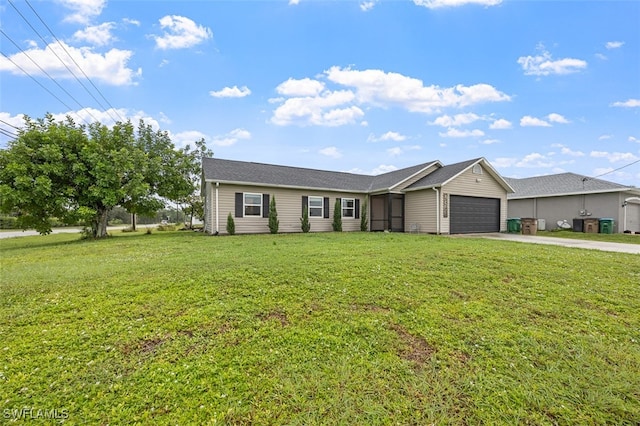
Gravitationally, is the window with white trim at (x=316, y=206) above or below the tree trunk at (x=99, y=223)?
above

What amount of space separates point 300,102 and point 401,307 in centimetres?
1823

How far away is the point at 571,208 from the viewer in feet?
59.9

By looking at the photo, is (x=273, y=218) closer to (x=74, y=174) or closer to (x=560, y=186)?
(x=74, y=174)

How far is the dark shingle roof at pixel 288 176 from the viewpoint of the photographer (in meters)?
14.6

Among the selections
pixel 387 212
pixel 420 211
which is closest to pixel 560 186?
pixel 420 211

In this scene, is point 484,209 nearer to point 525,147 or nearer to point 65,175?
point 525,147

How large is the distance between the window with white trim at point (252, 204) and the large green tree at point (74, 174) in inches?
195

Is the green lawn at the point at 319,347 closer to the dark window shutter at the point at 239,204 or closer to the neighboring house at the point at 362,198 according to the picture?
the dark window shutter at the point at 239,204

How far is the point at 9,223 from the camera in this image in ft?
94.9

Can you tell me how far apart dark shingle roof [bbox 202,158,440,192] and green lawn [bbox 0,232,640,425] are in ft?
32.1

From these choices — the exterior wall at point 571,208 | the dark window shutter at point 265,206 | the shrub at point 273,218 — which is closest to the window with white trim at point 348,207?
the shrub at point 273,218

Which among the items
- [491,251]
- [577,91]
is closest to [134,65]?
[491,251]

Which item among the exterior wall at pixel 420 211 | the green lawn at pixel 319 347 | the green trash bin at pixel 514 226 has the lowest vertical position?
the green lawn at pixel 319 347

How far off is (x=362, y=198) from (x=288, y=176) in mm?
4884
